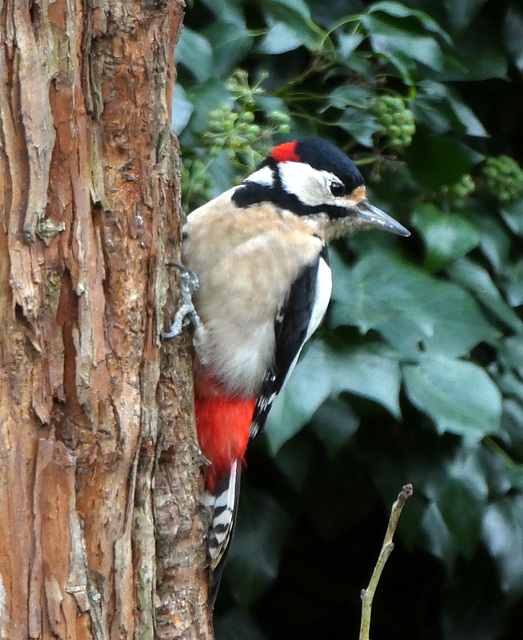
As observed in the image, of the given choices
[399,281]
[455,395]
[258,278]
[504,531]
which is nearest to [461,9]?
[399,281]

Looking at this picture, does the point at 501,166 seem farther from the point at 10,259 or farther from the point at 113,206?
the point at 10,259

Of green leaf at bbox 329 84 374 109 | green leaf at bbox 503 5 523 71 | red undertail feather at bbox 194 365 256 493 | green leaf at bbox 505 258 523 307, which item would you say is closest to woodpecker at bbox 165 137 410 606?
red undertail feather at bbox 194 365 256 493

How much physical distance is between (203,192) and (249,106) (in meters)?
0.24

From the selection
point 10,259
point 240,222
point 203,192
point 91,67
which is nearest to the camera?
point 10,259

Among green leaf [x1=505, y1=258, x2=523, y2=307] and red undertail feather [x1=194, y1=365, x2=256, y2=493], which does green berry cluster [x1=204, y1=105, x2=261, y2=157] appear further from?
green leaf [x1=505, y1=258, x2=523, y2=307]

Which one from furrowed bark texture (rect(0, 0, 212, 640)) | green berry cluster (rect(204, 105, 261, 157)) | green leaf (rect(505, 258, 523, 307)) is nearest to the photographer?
furrowed bark texture (rect(0, 0, 212, 640))

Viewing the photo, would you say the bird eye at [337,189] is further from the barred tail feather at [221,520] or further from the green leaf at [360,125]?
Answer: the barred tail feather at [221,520]

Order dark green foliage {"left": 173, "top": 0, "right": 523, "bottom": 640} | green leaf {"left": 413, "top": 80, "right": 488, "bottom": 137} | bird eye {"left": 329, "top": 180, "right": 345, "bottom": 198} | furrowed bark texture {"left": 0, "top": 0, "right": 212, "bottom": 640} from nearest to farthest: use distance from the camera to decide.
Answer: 1. furrowed bark texture {"left": 0, "top": 0, "right": 212, "bottom": 640}
2. dark green foliage {"left": 173, "top": 0, "right": 523, "bottom": 640}
3. bird eye {"left": 329, "top": 180, "right": 345, "bottom": 198}
4. green leaf {"left": 413, "top": 80, "right": 488, "bottom": 137}

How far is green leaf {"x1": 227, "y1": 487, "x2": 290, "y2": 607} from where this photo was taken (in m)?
2.31

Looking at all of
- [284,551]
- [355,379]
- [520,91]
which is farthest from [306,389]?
[520,91]

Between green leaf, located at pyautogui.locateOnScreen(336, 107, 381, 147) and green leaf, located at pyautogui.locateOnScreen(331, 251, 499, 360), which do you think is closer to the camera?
green leaf, located at pyautogui.locateOnScreen(331, 251, 499, 360)

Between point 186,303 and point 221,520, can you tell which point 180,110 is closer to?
point 186,303

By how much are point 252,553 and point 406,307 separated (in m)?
0.73

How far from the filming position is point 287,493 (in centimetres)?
249
